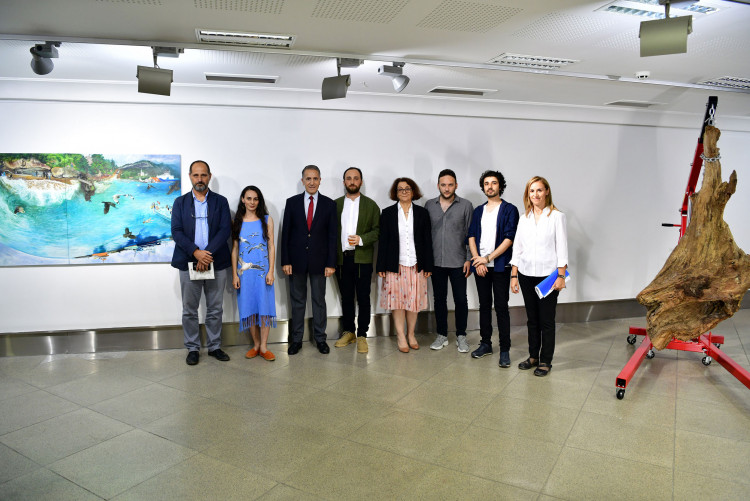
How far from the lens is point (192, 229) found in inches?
189

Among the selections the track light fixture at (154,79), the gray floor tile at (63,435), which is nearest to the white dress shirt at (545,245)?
the track light fixture at (154,79)

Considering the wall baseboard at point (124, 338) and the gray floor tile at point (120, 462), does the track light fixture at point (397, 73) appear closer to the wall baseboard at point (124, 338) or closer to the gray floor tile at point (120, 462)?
the wall baseboard at point (124, 338)

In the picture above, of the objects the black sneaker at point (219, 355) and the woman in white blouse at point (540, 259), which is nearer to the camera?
the woman in white blouse at point (540, 259)

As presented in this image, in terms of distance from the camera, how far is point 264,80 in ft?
16.5

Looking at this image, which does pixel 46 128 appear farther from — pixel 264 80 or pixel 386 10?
pixel 386 10

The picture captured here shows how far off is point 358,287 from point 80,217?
108 inches

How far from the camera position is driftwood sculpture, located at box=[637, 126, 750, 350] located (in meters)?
3.69

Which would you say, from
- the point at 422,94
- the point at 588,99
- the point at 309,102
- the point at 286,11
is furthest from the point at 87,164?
the point at 588,99

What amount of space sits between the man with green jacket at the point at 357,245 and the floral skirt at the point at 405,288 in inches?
10.2

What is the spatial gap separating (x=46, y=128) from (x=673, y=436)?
565cm

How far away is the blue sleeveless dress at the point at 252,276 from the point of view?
4965 millimetres

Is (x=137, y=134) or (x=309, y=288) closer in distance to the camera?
(x=137, y=134)

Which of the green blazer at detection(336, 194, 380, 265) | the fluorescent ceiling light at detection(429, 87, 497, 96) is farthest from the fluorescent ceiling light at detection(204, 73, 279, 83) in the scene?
the fluorescent ceiling light at detection(429, 87, 497, 96)

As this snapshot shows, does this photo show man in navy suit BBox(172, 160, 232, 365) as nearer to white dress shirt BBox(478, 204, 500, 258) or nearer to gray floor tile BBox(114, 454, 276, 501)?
gray floor tile BBox(114, 454, 276, 501)
